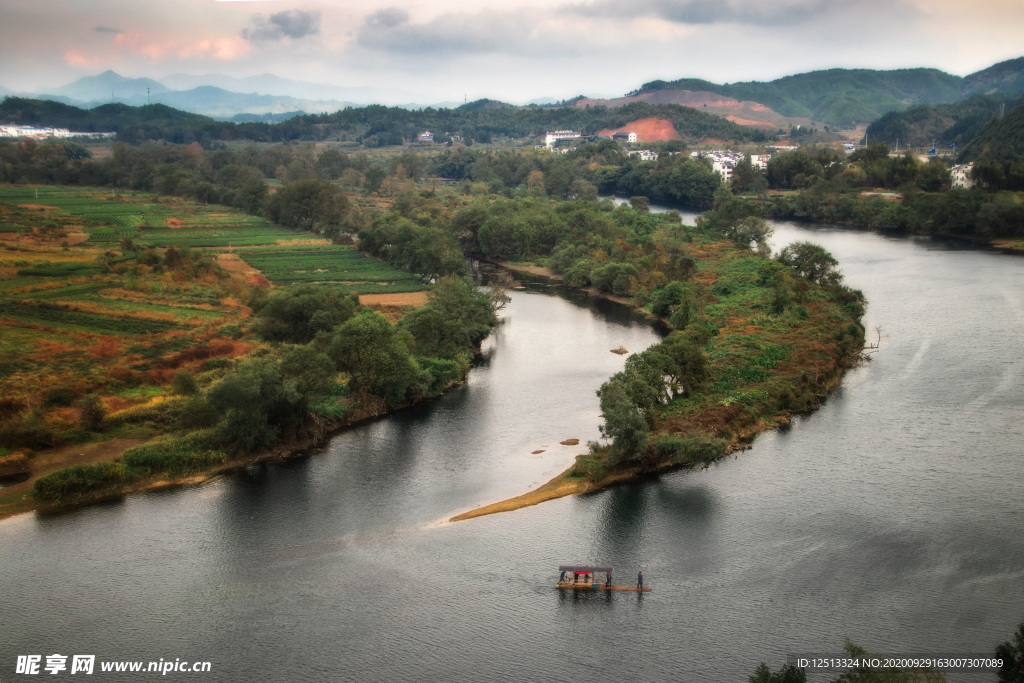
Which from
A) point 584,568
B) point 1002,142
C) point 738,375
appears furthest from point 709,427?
point 1002,142

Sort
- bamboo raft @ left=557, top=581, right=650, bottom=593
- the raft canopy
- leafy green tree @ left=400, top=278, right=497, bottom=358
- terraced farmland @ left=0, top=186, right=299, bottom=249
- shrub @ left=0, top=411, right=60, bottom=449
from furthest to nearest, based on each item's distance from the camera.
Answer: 1. terraced farmland @ left=0, top=186, right=299, bottom=249
2. leafy green tree @ left=400, top=278, right=497, bottom=358
3. shrub @ left=0, top=411, right=60, bottom=449
4. the raft canopy
5. bamboo raft @ left=557, top=581, right=650, bottom=593

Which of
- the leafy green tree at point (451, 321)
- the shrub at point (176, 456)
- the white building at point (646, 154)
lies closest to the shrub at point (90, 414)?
the shrub at point (176, 456)

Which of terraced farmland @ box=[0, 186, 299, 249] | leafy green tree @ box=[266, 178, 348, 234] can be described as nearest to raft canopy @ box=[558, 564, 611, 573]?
terraced farmland @ box=[0, 186, 299, 249]

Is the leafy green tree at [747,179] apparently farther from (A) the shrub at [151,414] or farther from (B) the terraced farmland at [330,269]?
(A) the shrub at [151,414]

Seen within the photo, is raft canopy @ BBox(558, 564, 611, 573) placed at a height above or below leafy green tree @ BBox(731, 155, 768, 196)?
below

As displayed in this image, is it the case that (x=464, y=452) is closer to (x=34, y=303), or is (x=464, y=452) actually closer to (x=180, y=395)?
(x=180, y=395)

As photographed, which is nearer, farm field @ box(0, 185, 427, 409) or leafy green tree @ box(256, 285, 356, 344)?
farm field @ box(0, 185, 427, 409)

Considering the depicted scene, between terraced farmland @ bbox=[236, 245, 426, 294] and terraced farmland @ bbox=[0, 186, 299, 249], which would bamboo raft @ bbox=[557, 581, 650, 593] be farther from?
terraced farmland @ bbox=[0, 186, 299, 249]

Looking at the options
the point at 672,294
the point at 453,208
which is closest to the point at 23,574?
the point at 672,294
